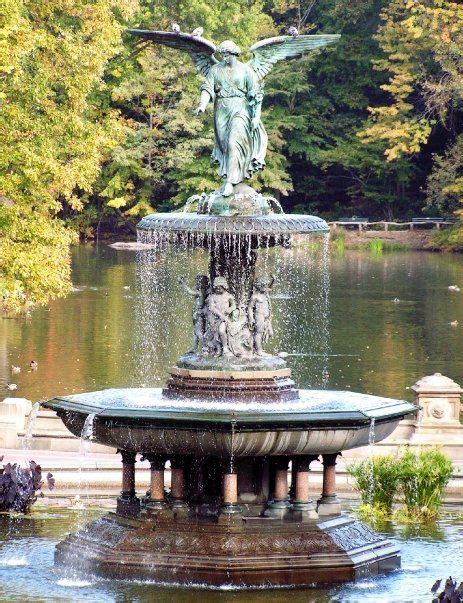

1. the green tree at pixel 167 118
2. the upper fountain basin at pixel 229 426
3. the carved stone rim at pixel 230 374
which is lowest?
the upper fountain basin at pixel 229 426

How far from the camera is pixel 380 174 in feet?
274

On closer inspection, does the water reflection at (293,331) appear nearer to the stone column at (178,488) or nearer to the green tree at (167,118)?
the green tree at (167,118)

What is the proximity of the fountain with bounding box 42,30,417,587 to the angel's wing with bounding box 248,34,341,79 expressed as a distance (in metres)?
0.03

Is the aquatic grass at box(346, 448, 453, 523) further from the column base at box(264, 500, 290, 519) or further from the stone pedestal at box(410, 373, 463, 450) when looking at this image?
the stone pedestal at box(410, 373, 463, 450)

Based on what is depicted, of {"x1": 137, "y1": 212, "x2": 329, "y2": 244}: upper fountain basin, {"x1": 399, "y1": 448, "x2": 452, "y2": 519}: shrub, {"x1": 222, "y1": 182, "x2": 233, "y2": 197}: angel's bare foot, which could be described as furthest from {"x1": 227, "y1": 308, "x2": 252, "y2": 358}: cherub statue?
{"x1": 399, "y1": 448, "x2": 452, "y2": 519}: shrub

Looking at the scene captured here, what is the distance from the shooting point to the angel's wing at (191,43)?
63.7 ft

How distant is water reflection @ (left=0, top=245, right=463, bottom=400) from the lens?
120ft

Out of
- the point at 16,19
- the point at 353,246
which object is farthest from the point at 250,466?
the point at 353,246

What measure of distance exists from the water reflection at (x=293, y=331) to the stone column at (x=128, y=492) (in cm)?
1408

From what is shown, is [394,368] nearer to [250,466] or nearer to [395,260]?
[250,466]

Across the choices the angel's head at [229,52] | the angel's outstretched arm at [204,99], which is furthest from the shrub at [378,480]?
the angel's head at [229,52]

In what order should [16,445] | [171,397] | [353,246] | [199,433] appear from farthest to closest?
[353,246] → [16,445] → [171,397] → [199,433]

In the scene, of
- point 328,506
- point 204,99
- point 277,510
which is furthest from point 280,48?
point 277,510

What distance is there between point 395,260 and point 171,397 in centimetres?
5481
